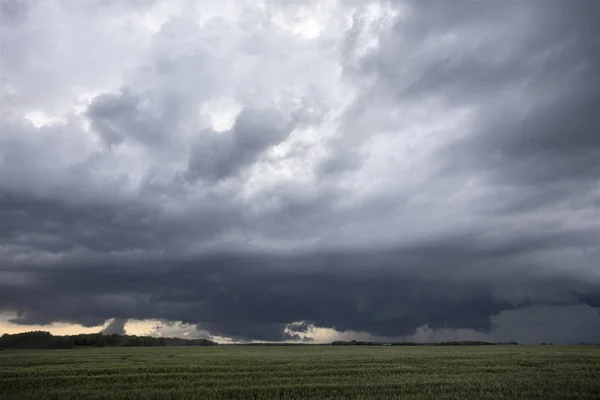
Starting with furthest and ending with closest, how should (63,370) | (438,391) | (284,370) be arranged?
(63,370), (284,370), (438,391)

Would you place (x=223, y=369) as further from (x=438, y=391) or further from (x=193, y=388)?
(x=438, y=391)

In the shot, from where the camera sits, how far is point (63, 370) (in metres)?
35.7

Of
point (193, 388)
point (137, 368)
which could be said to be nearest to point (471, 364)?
point (193, 388)

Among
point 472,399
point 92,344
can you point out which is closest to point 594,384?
point 472,399

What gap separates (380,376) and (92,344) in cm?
14467

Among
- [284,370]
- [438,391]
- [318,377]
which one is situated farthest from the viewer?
[284,370]

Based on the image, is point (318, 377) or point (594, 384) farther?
point (318, 377)

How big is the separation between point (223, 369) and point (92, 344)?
440 feet

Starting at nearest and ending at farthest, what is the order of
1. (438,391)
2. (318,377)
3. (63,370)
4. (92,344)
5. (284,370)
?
(438,391), (318,377), (284,370), (63,370), (92,344)

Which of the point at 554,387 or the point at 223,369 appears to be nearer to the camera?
the point at 554,387

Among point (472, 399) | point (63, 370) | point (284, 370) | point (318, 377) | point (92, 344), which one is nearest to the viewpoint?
point (472, 399)

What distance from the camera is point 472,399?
20.8 m

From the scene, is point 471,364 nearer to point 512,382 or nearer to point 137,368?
point 512,382

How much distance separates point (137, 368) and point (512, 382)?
93.6 feet
